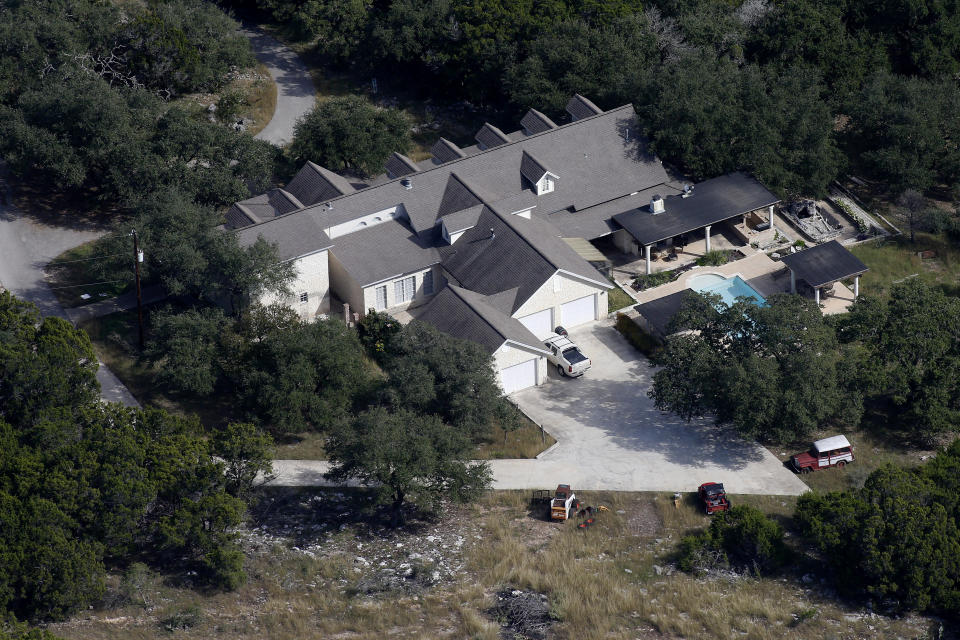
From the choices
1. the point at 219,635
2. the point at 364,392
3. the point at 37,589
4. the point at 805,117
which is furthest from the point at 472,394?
the point at 805,117

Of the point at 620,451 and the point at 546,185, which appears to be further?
the point at 546,185

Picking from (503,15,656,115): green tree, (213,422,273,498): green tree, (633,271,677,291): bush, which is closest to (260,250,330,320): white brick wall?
(213,422,273,498): green tree

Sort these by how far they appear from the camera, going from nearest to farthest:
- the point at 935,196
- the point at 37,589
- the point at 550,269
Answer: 1. the point at 37,589
2. the point at 550,269
3. the point at 935,196

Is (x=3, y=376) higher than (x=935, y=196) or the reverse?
the reverse

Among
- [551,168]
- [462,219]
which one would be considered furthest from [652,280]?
[462,219]

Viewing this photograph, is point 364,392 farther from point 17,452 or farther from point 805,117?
point 805,117

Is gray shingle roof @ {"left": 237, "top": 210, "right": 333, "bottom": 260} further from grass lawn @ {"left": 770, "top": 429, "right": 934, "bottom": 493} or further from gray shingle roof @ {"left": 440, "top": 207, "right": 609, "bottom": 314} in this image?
grass lawn @ {"left": 770, "top": 429, "right": 934, "bottom": 493}

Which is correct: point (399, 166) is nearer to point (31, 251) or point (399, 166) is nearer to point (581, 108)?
point (581, 108)
